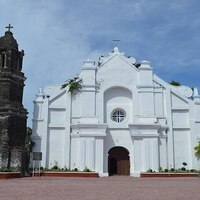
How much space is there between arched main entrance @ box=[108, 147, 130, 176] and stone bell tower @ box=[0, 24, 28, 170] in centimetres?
780

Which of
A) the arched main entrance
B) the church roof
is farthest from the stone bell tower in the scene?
the arched main entrance

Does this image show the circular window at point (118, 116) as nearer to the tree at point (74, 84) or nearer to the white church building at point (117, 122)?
the white church building at point (117, 122)

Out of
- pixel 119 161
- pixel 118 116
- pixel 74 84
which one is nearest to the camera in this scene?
pixel 119 161

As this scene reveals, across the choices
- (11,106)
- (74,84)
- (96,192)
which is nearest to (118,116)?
(74,84)

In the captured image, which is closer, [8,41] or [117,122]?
[8,41]

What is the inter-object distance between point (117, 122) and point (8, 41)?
11.2m

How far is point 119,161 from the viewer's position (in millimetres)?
28000

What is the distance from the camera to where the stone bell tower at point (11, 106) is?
2291 cm

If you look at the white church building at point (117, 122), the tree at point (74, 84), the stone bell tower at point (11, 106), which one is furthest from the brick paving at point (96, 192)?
the tree at point (74, 84)

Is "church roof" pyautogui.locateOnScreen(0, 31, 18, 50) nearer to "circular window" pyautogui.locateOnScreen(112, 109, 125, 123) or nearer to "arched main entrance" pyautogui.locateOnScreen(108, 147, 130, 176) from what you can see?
"circular window" pyautogui.locateOnScreen(112, 109, 125, 123)

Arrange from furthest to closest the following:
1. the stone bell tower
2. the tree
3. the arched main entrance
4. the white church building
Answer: the tree, the arched main entrance, the white church building, the stone bell tower

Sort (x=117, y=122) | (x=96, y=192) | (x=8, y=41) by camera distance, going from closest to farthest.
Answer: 1. (x=96, y=192)
2. (x=8, y=41)
3. (x=117, y=122)

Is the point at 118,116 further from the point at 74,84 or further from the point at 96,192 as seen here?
the point at 96,192

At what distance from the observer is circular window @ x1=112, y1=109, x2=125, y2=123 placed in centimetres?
2850
